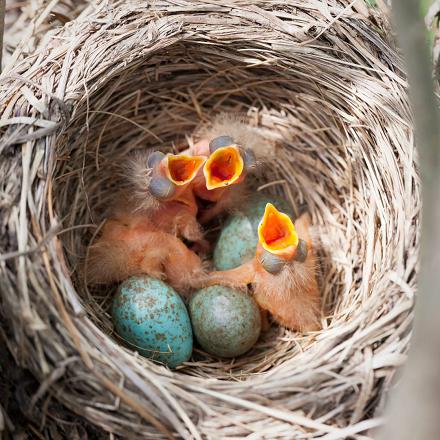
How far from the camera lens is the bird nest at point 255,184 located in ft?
4.31

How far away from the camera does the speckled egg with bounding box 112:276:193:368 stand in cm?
160

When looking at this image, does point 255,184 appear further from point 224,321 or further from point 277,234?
point 224,321

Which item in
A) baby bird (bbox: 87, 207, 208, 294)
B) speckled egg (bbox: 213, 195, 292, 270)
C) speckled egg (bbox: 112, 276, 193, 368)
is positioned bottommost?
speckled egg (bbox: 112, 276, 193, 368)

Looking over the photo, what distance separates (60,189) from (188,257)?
0.40 metres

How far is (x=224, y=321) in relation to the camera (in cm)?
165

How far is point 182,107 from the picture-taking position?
78.0 inches

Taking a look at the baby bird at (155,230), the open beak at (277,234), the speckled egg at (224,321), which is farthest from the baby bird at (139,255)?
the open beak at (277,234)

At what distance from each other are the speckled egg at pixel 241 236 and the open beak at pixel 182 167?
0.20 metres

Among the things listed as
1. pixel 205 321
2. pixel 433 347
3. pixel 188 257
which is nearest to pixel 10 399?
pixel 205 321

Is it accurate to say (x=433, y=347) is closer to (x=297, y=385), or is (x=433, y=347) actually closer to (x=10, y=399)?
(x=297, y=385)

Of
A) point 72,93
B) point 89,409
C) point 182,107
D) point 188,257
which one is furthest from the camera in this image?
point 182,107

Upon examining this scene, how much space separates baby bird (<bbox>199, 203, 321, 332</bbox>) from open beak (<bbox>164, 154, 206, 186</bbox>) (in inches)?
9.5

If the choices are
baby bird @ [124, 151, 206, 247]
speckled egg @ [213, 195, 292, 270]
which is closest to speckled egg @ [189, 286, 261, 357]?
speckled egg @ [213, 195, 292, 270]

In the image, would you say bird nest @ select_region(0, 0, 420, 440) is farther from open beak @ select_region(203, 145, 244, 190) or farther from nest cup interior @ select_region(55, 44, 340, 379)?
open beak @ select_region(203, 145, 244, 190)
